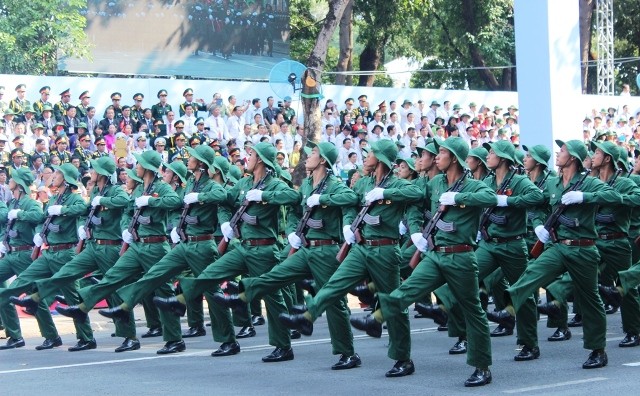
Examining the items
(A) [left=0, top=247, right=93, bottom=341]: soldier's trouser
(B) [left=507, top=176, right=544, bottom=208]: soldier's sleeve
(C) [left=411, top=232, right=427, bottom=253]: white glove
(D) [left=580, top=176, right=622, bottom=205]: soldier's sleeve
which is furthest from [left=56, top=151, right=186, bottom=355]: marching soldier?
(D) [left=580, top=176, right=622, bottom=205]: soldier's sleeve

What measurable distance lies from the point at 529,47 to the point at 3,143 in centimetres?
853

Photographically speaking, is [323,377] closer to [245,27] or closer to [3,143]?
[3,143]

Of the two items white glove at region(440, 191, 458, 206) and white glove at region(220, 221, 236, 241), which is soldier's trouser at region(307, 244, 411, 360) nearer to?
white glove at region(440, 191, 458, 206)

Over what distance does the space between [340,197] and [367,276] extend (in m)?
0.79

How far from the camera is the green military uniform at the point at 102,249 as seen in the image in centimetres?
1226

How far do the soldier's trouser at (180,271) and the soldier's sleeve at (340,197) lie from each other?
1.73 metres

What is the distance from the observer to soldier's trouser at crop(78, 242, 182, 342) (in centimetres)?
1195

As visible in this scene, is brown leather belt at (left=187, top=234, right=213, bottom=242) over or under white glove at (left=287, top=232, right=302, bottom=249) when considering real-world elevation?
under

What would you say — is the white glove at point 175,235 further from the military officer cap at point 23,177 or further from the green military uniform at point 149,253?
the military officer cap at point 23,177

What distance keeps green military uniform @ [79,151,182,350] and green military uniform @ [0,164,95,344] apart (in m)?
0.72

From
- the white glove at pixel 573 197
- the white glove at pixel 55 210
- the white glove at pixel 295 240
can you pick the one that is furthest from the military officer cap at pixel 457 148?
the white glove at pixel 55 210

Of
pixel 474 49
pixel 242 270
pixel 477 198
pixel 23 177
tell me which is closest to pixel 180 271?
pixel 242 270

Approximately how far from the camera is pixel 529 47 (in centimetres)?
1731

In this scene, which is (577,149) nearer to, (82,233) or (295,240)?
(295,240)
